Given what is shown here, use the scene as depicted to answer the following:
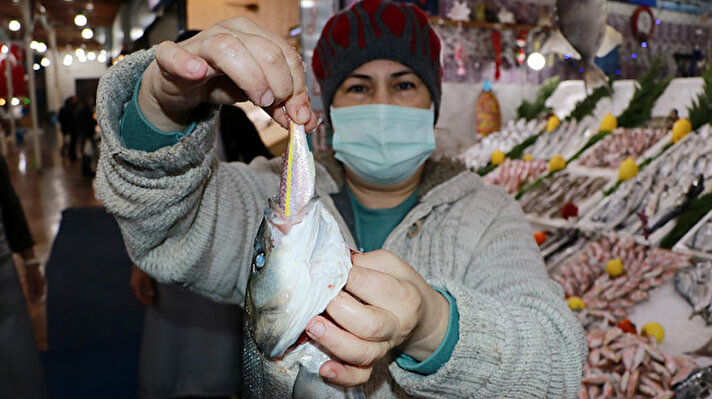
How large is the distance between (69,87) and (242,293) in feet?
84.3

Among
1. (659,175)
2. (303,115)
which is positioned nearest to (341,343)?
(303,115)

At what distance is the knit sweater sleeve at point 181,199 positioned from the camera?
120 cm

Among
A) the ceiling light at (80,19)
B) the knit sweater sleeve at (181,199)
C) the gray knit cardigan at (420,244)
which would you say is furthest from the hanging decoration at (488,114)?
the ceiling light at (80,19)

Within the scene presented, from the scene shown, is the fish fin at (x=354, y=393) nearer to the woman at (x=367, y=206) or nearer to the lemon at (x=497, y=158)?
the woman at (x=367, y=206)

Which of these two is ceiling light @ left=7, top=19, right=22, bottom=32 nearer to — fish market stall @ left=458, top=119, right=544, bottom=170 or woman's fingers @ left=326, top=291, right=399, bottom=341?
fish market stall @ left=458, top=119, right=544, bottom=170

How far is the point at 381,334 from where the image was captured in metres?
0.88

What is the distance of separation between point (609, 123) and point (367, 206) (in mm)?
2637

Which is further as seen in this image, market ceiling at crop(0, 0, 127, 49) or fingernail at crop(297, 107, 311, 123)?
market ceiling at crop(0, 0, 127, 49)

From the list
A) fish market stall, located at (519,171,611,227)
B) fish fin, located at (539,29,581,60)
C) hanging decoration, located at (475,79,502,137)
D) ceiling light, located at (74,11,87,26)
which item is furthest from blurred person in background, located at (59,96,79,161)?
fish fin, located at (539,29,581,60)

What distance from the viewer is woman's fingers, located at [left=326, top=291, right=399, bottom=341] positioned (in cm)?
85

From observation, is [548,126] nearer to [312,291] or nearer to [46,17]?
[312,291]

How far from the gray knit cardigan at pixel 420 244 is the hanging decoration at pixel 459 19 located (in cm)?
492

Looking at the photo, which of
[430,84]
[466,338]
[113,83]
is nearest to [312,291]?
[466,338]

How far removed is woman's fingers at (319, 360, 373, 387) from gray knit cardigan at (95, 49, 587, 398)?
230 millimetres
